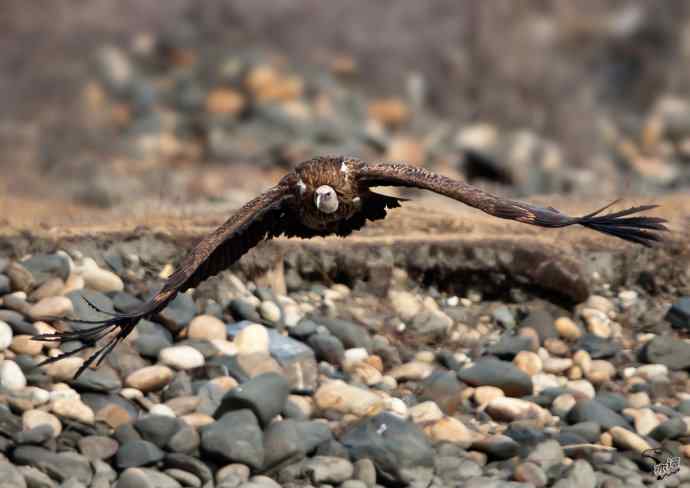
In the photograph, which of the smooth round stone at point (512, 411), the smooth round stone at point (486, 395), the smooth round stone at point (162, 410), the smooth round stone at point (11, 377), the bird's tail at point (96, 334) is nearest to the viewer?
the bird's tail at point (96, 334)

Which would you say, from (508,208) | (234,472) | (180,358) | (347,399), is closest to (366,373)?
(347,399)

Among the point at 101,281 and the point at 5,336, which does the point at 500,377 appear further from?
the point at 5,336

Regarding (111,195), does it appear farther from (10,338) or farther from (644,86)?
(644,86)

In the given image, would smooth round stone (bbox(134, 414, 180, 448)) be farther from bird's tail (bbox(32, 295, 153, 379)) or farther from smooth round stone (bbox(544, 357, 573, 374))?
smooth round stone (bbox(544, 357, 573, 374))

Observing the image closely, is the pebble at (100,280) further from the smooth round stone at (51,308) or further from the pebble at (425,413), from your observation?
the pebble at (425,413)

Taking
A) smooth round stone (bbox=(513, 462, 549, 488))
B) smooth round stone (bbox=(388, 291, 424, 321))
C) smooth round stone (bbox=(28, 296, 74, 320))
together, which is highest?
smooth round stone (bbox=(388, 291, 424, 321))

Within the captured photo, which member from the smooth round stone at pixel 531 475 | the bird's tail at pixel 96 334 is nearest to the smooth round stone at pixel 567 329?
the smooth round stone at pixel 531 475

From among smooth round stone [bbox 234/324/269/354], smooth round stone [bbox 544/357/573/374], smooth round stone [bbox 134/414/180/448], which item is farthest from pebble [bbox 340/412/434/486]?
smooth round stone [bbox 544/357/573/374]
